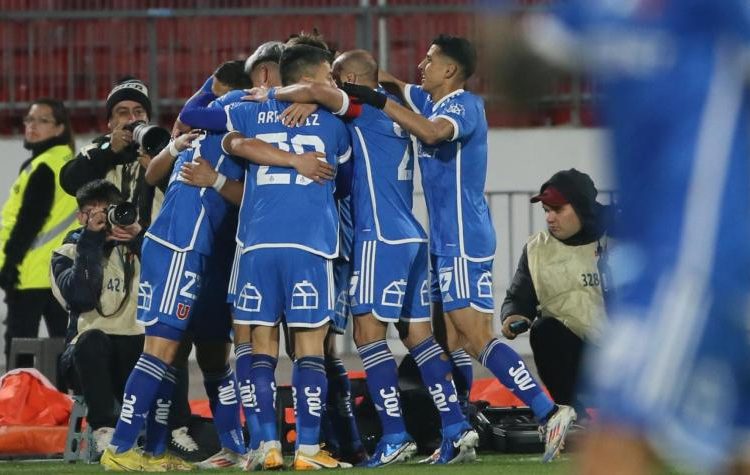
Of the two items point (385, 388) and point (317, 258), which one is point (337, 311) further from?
point (317, 258)

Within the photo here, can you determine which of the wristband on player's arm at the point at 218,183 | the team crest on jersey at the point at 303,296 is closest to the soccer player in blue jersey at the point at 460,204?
the wristband on player's arm at the point at 218,183

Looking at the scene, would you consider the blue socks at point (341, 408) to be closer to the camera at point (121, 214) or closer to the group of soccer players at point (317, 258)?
the group of soccer players at point (317, 258)

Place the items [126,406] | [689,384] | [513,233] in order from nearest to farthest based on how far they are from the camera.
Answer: [689,384] → [126,406] → [513,233]

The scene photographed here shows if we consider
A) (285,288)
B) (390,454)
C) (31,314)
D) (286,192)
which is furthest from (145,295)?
(31,314)

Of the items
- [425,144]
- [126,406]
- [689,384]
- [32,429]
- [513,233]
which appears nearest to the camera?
[689,384]

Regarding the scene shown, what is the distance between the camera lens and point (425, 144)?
705 centimetres

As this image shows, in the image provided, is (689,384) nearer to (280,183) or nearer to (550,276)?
(280,183)

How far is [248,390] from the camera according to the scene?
6621 millimetres

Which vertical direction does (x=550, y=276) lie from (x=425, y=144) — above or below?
below

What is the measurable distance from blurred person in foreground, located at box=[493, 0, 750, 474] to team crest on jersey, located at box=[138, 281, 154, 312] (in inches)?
162

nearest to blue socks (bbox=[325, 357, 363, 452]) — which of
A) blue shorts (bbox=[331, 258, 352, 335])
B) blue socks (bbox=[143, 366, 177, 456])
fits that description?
blue shorts (bbox=[331, 258, 352, 335])

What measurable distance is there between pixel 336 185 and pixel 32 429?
1.93 meters

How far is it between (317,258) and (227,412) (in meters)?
0.94

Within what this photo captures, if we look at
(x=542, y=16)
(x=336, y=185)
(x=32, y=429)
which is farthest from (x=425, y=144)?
(x=542, y=16)
